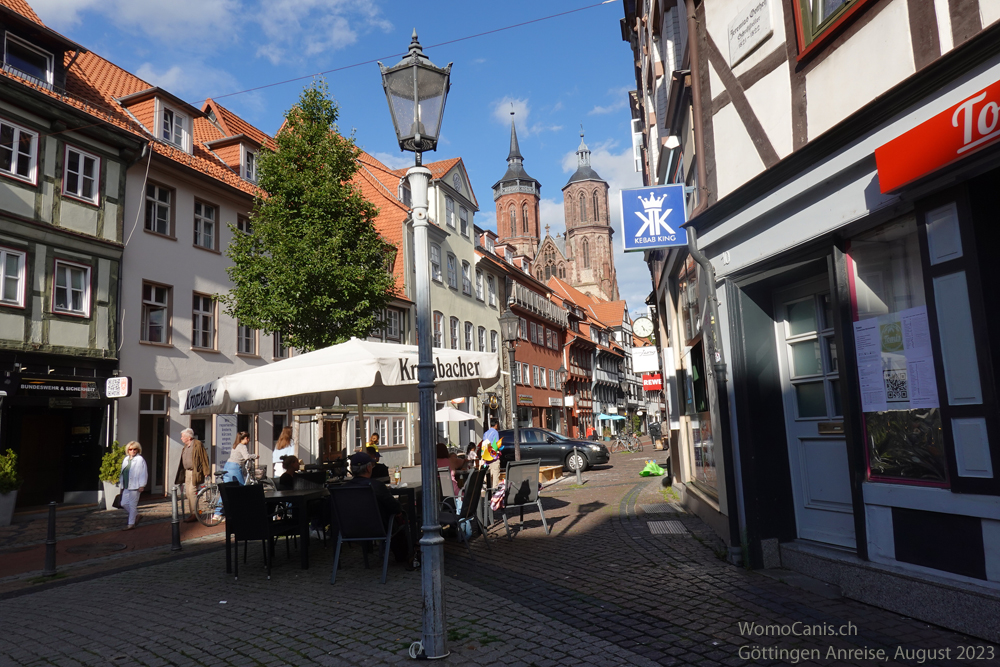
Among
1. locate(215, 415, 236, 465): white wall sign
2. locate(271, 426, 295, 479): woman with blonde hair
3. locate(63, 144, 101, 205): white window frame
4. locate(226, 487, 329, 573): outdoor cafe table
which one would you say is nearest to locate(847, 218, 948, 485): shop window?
locate(226, 487, 329, 573): outdoor cafe table

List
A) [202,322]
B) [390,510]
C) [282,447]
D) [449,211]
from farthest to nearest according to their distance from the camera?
[449,211] < [202,322] < [282,447] < [390,510]

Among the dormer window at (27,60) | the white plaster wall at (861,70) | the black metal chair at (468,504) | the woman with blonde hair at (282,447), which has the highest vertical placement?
the dormer window at (27,60)

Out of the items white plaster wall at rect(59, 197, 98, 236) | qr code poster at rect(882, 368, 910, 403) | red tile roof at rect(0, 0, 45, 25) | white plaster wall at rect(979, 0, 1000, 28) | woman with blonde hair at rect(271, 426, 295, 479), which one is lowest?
woman with blonde hair at rect(271, 426, 295, 479)

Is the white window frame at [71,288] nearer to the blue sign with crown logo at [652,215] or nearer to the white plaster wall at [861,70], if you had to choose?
the blue sign with crown logo at [652,215]

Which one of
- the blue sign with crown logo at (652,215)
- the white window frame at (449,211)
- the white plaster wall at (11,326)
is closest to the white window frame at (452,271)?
the white window frame at (449,211)

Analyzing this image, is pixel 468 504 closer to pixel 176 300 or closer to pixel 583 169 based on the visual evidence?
pixel 176 300

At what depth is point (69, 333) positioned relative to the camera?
16.0m

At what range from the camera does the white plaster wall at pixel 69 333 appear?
15.6 m

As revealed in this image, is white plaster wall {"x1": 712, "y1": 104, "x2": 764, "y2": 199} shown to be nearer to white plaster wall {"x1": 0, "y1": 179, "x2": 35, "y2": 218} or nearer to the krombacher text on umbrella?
the krombacher text on umbrella

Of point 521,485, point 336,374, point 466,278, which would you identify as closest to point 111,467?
point 521,485

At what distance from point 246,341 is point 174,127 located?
6572mm

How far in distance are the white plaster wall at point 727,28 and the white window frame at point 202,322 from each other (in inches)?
639

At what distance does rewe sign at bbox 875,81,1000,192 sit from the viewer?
13.1 ft

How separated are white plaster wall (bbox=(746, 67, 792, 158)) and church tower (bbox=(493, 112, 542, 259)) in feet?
281
